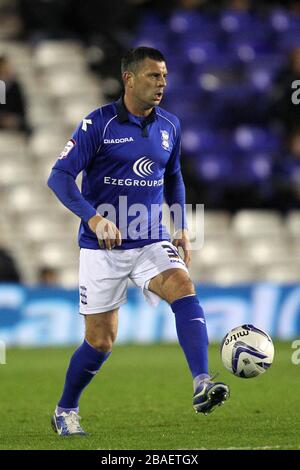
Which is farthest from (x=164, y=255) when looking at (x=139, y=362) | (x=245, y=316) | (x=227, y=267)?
(x=227, y=267)

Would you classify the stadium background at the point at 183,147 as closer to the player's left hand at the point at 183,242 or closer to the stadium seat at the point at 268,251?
the stadium seat at the point at 268,251

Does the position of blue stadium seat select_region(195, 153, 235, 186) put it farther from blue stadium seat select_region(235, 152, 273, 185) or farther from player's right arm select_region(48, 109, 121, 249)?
player's right arm select_region(48, 109, 121, 249)

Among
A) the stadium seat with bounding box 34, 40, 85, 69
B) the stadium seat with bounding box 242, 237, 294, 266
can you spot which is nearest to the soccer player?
the stadium seat with bounding box 242, 237, 294, 266

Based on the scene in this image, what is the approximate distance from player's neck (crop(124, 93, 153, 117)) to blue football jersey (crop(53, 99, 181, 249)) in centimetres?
3

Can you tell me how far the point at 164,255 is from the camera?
20.7 feet

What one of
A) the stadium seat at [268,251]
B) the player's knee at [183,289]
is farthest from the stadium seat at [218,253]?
the player's knee at [183,289]

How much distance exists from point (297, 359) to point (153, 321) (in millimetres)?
2643

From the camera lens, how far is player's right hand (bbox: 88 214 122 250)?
236 inches

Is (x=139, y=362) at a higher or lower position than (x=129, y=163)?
lower

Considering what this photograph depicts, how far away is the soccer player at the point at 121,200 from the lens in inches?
246

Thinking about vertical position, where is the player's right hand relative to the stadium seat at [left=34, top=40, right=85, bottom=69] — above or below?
below

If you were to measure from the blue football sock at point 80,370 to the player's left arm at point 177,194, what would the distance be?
0.75m

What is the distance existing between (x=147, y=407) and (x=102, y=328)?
168cm
